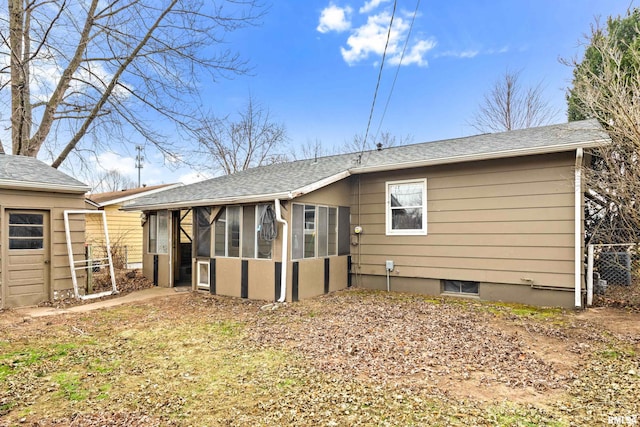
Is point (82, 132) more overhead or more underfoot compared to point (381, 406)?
more overhead

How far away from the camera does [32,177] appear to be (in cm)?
720

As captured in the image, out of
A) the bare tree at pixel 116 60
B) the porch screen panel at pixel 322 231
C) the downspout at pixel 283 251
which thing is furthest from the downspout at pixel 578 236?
the bare tree at pixel 116 60

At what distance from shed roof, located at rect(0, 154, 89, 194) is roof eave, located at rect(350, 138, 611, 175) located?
6231 millimetres

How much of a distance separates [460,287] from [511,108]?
13.5 meters

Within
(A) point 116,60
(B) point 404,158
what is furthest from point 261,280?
(A) point 116,60

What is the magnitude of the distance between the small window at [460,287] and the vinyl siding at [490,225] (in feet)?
0.83

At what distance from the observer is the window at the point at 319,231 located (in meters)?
7.29

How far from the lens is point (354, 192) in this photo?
881 centimetres

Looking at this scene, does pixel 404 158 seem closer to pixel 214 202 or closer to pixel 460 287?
pixel 460 287

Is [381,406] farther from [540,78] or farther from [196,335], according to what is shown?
[540,78]

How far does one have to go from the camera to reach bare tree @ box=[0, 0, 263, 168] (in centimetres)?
983

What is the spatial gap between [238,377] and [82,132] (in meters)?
12.0

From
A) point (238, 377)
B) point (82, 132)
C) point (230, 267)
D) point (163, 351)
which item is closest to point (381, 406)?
point (238, 377)

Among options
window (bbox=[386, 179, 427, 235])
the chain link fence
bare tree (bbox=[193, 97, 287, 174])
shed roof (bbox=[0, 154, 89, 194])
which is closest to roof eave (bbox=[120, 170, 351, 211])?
window (bbox=[386, 179, 427, 235])
